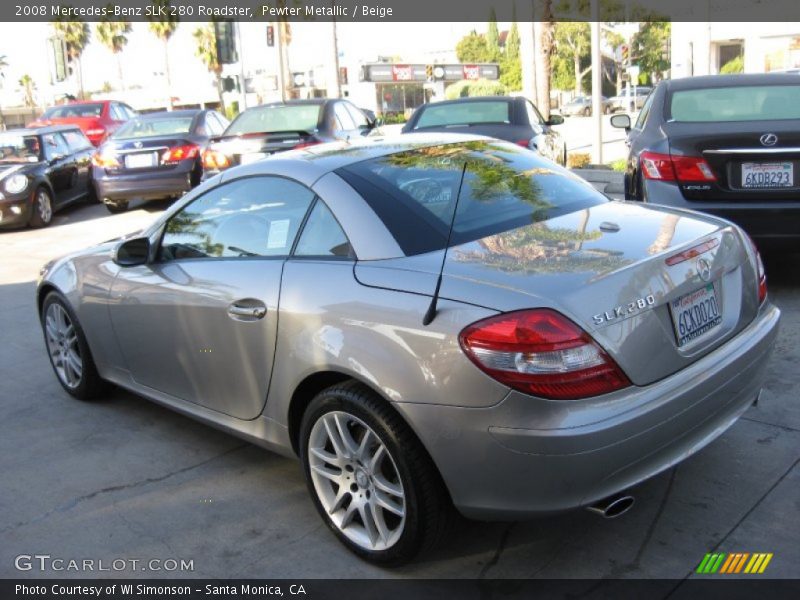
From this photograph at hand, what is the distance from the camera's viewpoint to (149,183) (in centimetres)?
1273

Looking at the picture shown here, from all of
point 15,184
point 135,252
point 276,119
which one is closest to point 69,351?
point 135,252

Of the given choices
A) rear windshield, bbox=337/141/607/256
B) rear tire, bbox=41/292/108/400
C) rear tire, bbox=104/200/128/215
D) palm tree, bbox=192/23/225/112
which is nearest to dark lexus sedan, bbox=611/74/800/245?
rear windshield, bbox=337/141/607/256

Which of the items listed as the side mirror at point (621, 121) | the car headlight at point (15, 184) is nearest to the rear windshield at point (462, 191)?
the side mirror at point (621, 121)

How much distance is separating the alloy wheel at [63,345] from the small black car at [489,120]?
6.03m

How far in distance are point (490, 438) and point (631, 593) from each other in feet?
2.56

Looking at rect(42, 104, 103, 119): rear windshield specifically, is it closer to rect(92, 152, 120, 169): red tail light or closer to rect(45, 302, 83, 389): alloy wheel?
rect(92, 152, 120, 169): red tail light

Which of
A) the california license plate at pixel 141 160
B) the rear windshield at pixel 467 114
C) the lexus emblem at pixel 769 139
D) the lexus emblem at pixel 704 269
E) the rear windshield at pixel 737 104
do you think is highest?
the rear windshield at pixel 467 114

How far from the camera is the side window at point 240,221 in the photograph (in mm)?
3678

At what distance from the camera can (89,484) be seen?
4.06 metres

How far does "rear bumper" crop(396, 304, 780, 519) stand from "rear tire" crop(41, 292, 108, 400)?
2794mm

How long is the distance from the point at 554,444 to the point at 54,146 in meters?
12.9

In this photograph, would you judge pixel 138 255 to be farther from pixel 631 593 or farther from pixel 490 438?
pixel 631 593

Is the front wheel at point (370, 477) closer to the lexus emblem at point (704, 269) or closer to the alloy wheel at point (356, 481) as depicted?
the alloy wheel at point (356, 481)

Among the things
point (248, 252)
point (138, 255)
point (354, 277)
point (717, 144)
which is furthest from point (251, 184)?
point (717, 144)
